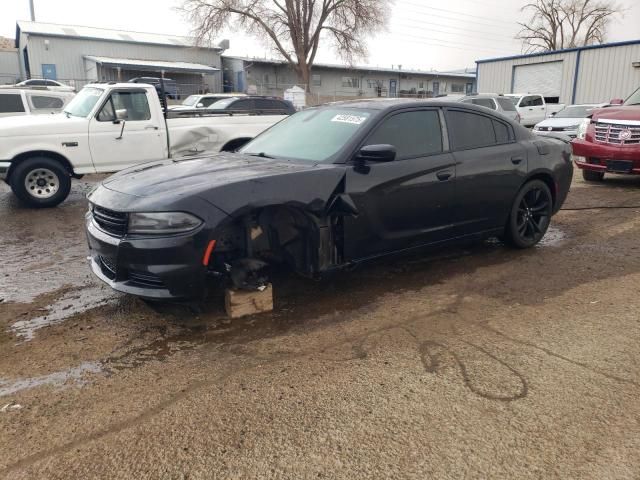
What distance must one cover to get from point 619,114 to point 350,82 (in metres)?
42.8

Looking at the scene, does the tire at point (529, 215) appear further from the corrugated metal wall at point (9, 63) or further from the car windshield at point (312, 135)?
the corrugated metal wall at point (9, 63)

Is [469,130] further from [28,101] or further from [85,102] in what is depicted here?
[28,101]

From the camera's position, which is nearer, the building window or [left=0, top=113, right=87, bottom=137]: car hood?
[left=0, top=113, right=87, bottom=137]: car hood

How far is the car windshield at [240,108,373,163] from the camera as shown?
4367 millimetres

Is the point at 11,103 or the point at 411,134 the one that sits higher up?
the point at 11,103

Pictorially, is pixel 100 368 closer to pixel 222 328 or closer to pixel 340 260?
pixel 222 328

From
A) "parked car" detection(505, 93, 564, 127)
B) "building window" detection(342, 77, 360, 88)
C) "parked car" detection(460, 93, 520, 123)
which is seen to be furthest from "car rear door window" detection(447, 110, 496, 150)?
"building window" detection(342, 77, 360, 88)

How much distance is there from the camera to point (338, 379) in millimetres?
3096

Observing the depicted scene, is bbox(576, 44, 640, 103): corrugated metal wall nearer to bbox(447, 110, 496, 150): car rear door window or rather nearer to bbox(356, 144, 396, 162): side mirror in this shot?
bbox(447, 110, 496, 150): car rear door window

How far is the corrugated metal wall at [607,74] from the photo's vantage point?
2502 cm

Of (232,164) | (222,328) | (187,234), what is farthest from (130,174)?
(222,328)

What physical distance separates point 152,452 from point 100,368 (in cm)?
98

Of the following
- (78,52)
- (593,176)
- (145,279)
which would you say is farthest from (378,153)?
(78,52)

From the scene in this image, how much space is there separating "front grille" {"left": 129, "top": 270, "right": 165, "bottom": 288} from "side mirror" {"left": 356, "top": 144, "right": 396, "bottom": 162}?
1.78m
